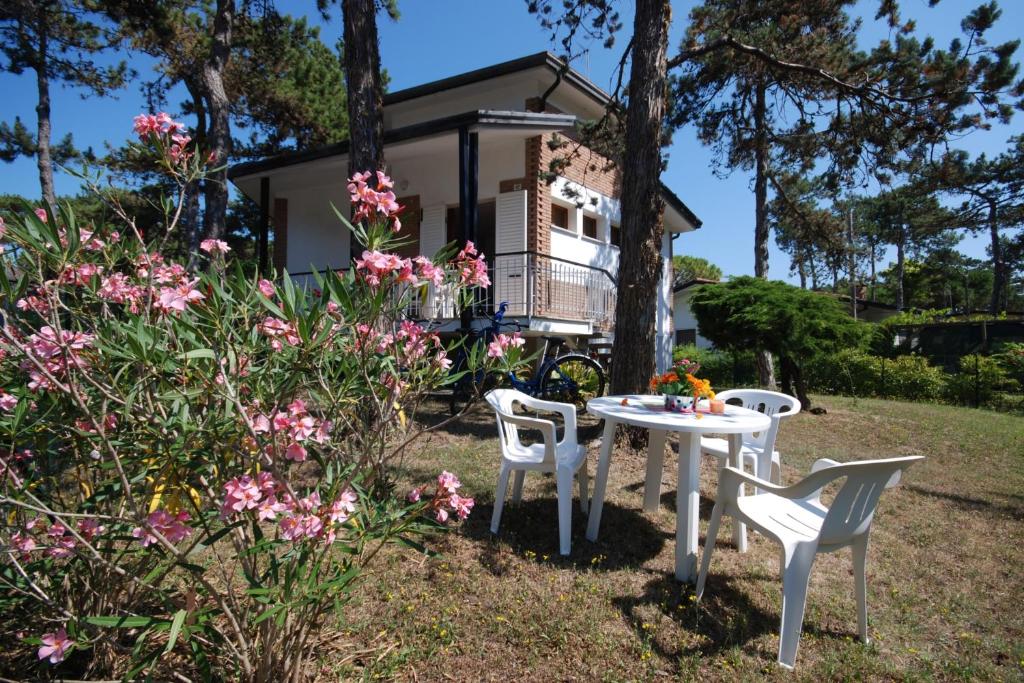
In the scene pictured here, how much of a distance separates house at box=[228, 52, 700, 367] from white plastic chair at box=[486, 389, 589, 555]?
4590 mm

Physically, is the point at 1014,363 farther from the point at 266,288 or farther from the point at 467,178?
the point at 266,288

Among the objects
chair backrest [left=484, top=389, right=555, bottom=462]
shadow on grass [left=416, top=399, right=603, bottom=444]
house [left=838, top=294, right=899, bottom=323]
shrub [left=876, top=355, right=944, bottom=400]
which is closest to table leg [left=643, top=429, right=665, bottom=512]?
chair backrest [left=484, top=389, right=555, bottom=462]

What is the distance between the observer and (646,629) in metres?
2.32

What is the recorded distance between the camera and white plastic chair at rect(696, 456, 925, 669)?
210 cm

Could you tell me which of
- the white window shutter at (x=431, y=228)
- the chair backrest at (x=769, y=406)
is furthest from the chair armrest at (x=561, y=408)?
the white window shutter at (x=431, y=228)

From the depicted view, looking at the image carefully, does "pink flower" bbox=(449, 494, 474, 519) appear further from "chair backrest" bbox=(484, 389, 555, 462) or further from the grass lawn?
"chair backrest" bbox=(484, 389, 555, 462)

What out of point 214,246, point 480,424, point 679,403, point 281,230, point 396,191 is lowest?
point 480,424

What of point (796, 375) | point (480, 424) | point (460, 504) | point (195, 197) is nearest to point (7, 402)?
point (460, 504)

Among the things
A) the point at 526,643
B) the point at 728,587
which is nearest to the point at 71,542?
the point at 526,643

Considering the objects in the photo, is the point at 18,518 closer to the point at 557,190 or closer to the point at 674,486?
the point at 674,486

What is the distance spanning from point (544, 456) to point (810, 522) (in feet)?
4.73

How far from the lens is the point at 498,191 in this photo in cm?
1031

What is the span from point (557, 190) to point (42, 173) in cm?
1231

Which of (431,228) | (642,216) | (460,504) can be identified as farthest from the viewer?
(431,228)
